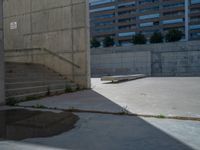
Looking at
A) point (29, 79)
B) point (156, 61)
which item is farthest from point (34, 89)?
point (156, 61)

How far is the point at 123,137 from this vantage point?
356cm

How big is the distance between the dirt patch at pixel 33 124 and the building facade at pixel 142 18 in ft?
191

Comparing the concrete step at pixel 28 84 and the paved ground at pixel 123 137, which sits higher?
the concrete step at pixel 28 84

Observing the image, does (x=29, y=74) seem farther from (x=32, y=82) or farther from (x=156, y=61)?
(x=156, y=61)

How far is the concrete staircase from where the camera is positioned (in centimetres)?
792

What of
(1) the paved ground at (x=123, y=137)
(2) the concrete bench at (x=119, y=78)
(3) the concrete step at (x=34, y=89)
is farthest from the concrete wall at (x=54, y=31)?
(1) the paved ground at (x=123, y=137)

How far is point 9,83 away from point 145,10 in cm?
6268

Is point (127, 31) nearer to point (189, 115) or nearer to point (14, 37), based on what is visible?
point (14, 37)

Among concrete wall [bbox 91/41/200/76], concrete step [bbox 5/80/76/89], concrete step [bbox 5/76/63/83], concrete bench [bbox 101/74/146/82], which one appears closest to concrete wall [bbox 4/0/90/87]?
concrete step [bbox 5/76/63/83]

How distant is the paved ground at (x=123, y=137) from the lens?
3197mm

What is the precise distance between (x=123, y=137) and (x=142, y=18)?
66.3 meters

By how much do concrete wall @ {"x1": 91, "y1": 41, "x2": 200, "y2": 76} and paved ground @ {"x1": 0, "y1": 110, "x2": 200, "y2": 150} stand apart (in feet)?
66.2

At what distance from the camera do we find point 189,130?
386 centimetres

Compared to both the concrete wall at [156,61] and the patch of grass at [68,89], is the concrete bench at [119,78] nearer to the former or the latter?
the concrete wall at [156,61]
